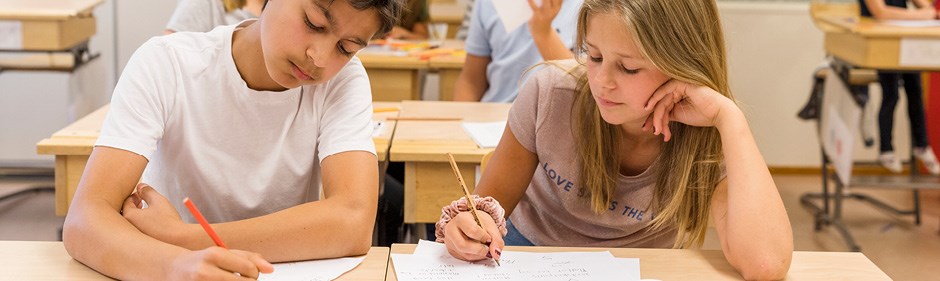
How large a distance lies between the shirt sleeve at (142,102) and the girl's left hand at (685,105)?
0.69m

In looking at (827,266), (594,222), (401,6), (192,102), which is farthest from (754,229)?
(192,102)

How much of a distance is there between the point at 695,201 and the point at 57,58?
312 cm

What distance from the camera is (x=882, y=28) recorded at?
3697mm

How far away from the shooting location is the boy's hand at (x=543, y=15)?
2725 millimetres

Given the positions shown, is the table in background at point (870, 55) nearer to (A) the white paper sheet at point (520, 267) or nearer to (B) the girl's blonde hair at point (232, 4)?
(B) the girl's blonde hair at point (232, 4)

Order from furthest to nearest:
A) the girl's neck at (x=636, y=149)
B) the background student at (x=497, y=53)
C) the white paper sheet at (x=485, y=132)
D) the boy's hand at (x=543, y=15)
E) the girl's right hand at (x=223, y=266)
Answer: the background student at (x=497, y=53)
the boy's hand at (x=543, y=15)
the white paper sheet at (x=485, y=132)
the girl's neck at (x=636, y=149)
the girl's right hand at (x=223, y=266)

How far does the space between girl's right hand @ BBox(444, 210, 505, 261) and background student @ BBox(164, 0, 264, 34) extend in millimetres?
1839

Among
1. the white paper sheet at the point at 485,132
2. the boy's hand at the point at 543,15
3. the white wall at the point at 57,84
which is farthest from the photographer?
the white wall at the point at 57,84

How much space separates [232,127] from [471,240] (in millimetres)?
420

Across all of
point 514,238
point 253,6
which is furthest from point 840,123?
point 514,238

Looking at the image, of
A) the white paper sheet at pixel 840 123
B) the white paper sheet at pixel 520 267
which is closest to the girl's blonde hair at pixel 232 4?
the white paper sheet at pixel 520 267

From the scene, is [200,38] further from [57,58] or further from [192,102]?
[57,58]

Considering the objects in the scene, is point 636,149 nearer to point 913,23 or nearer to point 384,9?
point 384,9

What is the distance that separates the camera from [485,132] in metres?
2.43
